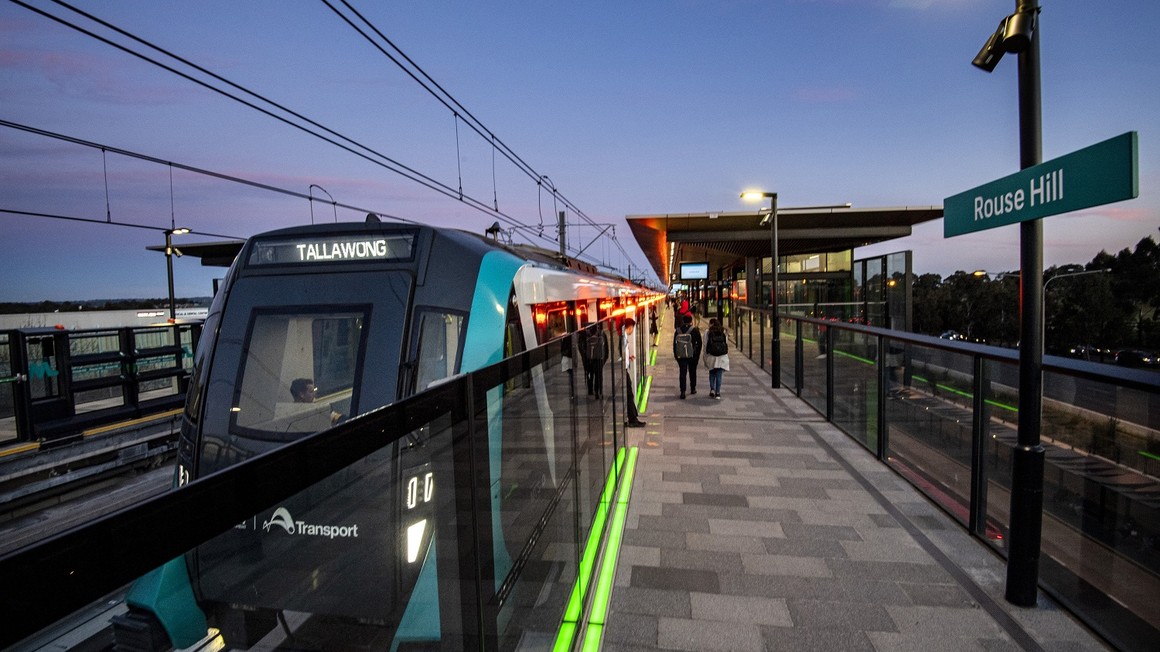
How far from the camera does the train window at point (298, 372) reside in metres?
4.42

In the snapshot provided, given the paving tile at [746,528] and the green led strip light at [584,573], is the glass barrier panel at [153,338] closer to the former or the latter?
the green led strip light at [584,573]

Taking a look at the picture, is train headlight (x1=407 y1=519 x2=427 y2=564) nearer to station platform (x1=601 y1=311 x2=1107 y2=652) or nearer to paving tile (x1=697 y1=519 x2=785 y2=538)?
station platform (x1=601 y1=311 x2=1107 y2=652)

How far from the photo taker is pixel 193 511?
944 millimetres

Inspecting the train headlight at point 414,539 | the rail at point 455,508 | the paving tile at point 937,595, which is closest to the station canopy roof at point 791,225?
the paving tile at point 937,595

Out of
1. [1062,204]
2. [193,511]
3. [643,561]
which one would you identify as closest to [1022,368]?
[1062,204]

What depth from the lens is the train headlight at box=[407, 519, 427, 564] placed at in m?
1.89

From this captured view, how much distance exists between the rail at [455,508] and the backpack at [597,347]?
496 millimetres

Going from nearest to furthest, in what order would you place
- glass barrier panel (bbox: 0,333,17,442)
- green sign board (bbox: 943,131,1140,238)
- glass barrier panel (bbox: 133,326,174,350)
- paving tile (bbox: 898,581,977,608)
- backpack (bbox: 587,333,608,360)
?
green sign board (bbox: 943,131,1140,238), paving tile (bbox: 898,581,977,608), backpack (bbox: 587,333,608,360), glass barrier panel (bbox: 0,333,17,442), glass barrier panel (bbox: 133,326,174,350)

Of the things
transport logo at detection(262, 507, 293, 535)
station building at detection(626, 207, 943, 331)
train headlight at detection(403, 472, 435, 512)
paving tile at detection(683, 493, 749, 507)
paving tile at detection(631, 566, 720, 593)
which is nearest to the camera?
transport logo at detection(262, 507, 293, 535)

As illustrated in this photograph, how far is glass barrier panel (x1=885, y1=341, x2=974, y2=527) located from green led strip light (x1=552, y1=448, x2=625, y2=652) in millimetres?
3264

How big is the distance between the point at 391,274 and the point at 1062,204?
4.63m

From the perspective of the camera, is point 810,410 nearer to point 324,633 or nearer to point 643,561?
point 643,561

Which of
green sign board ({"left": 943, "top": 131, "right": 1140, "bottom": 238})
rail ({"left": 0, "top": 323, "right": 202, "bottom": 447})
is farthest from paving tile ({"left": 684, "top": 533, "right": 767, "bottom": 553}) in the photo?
rail ({"left": 0, "top": 323, "right": 202, "bottom": 447})

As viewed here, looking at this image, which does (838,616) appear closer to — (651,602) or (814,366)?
(651,602)
